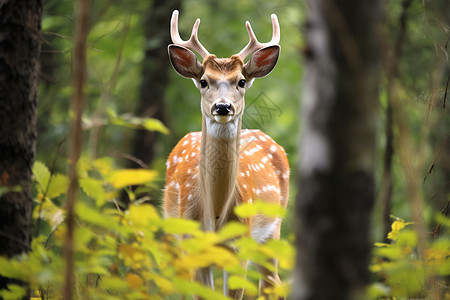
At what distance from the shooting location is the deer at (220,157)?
467 centimetres

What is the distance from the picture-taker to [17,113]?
10.0 ft

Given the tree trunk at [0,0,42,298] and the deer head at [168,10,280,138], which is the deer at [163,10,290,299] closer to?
the deer head at [168,10,280,138]

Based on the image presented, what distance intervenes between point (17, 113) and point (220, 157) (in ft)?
6.48

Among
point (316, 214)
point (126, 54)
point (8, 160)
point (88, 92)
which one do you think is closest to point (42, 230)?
point (88, 92)

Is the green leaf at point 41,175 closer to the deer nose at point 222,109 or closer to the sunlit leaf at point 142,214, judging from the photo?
the sunlit leaf at point 142,214

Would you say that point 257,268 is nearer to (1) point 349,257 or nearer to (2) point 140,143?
(1) point 349,257

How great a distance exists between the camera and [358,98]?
169 centimetres

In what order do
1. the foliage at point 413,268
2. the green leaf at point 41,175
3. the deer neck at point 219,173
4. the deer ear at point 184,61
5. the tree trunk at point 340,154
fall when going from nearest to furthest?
the tree trunk at point 340,154
the foliage at point 413,268
the green leaf at point 41,175
the deer neck at point 219,173
the deer ear at point 184,61

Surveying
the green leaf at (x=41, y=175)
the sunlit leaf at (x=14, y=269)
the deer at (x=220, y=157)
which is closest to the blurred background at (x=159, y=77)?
the deer at (x=220, y=157)

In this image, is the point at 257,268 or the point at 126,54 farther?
the point at 126,54

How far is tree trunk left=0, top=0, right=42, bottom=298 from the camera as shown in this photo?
2.97 m

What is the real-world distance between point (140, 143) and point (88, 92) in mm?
1414

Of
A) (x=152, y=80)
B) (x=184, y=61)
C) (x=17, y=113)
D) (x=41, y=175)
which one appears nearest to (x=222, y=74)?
(x=184, y=61)

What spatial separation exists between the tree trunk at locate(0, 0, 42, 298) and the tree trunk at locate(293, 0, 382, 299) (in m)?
1.82
